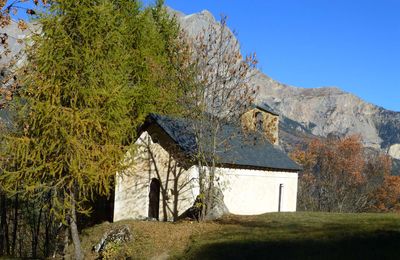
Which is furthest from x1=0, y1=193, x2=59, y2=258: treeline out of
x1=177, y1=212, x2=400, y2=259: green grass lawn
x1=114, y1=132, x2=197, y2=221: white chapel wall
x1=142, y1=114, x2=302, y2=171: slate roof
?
x1=177, y1=212, x2=400, y2=259: green grass lawn

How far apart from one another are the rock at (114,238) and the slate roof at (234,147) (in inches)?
214

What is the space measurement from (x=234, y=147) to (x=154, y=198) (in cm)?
574

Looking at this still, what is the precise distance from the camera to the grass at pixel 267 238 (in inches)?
591

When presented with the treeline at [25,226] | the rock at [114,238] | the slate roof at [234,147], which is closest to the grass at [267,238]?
the rock at [114,238]

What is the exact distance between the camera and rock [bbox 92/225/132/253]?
19750mm

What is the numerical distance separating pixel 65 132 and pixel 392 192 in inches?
2172

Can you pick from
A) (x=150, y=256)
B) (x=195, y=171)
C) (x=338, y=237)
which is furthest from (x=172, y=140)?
(x=338, y=237)

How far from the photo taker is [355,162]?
5906 centimetres

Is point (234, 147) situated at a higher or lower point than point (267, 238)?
higher

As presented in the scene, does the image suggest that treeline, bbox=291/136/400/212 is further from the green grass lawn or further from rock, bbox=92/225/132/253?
rock, bbox=92/225/132/253

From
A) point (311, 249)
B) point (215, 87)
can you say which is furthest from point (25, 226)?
point (311, 249)

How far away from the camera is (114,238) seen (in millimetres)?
19906

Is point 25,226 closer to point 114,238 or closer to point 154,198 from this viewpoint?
point 154,198

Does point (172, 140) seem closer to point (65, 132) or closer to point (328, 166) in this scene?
point (65, 132)
